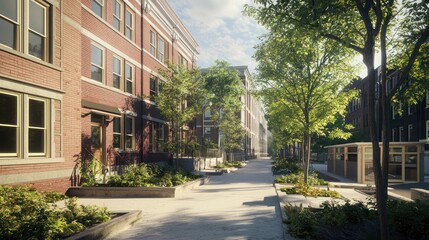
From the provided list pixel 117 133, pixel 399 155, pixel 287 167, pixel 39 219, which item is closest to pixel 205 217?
pixel 39 219

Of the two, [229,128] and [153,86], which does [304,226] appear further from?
[229,128]

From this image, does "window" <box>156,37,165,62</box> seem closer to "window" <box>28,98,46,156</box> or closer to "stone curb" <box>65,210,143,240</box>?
"window" <box>28,98,46,156</box>

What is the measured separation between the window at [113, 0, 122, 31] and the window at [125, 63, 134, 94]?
7.35ft

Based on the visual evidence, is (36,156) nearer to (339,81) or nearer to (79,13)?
(79,13)

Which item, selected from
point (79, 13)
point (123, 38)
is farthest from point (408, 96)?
point (123, 38)

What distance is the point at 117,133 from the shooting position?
62.9 ft

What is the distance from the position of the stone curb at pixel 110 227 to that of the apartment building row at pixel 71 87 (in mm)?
4494

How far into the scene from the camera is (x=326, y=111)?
18672mm

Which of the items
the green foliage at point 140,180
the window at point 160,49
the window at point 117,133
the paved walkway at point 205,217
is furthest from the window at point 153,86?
the paved walkway at point 205,217

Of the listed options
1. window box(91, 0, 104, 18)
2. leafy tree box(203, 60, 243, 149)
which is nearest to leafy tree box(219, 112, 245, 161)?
leafy tree box(203, 60, 243, 149)

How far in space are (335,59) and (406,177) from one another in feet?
36.2

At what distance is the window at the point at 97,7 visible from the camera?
1745cm

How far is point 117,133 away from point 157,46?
9.49 meters

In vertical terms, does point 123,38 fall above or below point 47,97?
above
